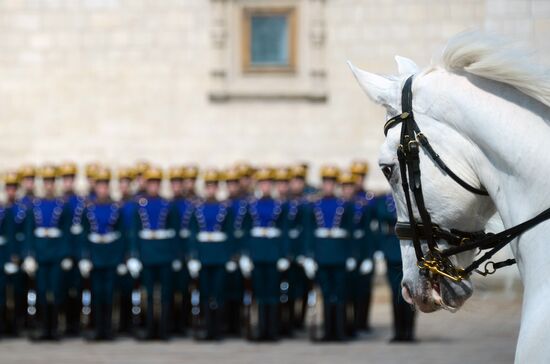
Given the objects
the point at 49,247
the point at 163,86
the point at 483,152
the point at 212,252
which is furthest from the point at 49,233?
the point at 483,152

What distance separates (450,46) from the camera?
4.19 metres

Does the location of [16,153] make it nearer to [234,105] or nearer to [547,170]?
[234,105]

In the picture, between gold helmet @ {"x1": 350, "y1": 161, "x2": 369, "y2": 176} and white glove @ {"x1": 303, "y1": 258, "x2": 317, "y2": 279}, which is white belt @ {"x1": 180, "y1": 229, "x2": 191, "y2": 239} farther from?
gold helmet @ {"x1": 350, "y1": 161, "x2": 369, "y2": 176}

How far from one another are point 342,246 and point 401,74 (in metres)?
8.66

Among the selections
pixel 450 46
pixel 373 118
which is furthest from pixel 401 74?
pixel 373 118

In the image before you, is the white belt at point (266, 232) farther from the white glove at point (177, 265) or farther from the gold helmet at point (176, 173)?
the gold helmet at point (176, 173)

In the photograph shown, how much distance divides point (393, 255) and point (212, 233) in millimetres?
1986

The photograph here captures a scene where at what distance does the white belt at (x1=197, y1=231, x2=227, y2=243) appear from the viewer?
13.4 meters

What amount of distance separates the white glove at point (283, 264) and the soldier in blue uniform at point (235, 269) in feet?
1.58

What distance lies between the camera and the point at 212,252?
13344 millimetres

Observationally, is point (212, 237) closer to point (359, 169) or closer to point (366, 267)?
point (366, 267)

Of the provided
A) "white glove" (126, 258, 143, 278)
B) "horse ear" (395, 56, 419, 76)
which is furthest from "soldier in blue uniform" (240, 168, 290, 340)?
"horse ear" (395, 56, 419, 76)

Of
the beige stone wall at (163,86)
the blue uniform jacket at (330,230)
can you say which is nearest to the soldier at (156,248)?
the blue uniform jacket at (330,230)

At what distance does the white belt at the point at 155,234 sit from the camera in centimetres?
1338
